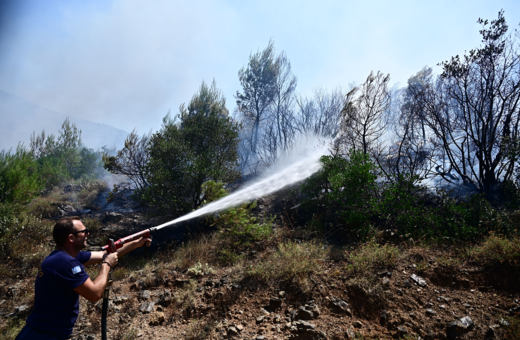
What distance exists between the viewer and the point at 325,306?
3.68 meters

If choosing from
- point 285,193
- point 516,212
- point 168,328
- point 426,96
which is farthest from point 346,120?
point 168,328

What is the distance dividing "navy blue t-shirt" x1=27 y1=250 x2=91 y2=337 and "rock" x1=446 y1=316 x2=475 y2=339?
15.3 feet

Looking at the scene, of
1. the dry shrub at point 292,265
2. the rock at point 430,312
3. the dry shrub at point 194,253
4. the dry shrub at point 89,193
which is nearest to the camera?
the rock at point 430,312

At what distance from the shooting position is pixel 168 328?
3725 mm

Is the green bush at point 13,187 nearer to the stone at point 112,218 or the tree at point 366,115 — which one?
the stone at point 112,218

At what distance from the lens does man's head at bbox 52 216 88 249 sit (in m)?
2.43

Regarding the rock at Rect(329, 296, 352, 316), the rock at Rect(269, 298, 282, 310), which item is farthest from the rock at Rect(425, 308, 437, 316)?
the rock at Rect(269, 298, 282, 310)

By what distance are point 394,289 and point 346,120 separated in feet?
21.8

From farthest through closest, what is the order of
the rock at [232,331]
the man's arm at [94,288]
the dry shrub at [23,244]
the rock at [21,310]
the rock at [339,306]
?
the dry shrub at [23,244] → the rock at [21,310] → the rock at [339,306] → the rock at [232,331] → the man's arm at [94,288]

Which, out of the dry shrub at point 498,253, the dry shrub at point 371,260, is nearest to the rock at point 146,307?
the dry shrub at point 371,260

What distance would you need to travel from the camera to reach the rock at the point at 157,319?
3.85m

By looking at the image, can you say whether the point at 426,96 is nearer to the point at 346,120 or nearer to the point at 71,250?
the point at 346,120

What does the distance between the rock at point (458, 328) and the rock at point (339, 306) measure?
1.27 m

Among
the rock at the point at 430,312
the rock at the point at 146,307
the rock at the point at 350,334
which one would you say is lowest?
the rock at the point at 430,312
